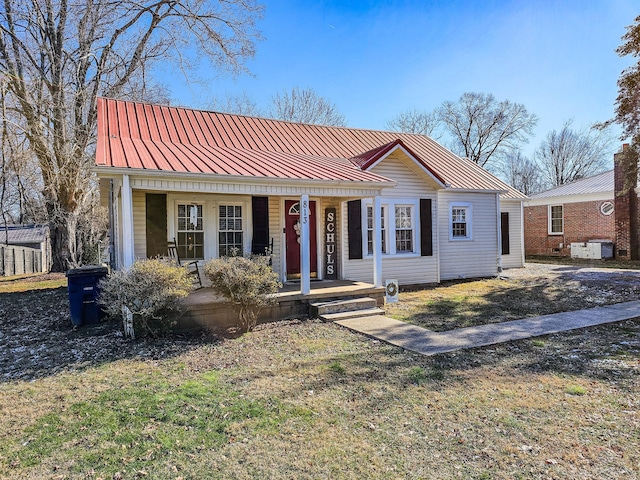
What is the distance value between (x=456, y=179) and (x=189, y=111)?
8.60 metres

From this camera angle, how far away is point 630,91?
11.4m

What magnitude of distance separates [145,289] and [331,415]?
371 cm

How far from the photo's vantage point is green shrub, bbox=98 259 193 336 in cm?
609

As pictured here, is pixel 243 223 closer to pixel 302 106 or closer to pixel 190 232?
pixel 190 232

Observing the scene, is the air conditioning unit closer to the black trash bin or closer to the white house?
the white house

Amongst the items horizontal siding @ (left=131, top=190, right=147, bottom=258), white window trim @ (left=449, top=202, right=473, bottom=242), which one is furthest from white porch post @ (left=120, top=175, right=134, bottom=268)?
white window trim @ (left=449, top=202, right=473, bottom=242)

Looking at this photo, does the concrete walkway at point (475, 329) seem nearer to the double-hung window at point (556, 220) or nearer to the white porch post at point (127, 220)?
the white porch post at point (127, 220)

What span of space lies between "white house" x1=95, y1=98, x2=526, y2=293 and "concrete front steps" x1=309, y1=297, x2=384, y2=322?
2.31 feet

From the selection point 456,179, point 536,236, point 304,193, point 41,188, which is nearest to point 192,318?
point 304,193

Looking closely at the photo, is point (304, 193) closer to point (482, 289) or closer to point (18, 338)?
point (18, 338)

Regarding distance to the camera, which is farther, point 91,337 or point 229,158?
point 229,158

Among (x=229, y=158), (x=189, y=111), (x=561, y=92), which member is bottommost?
(x=229, y=158)

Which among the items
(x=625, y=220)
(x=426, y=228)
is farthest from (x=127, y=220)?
(x=625, y=220)

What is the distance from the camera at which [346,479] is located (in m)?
2.78
